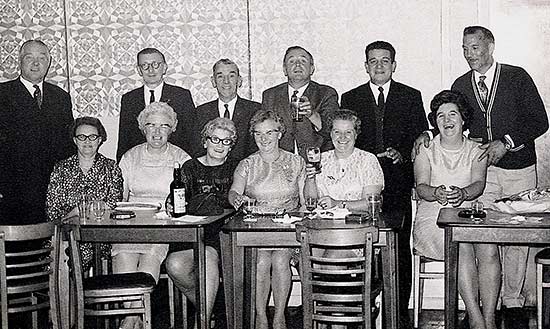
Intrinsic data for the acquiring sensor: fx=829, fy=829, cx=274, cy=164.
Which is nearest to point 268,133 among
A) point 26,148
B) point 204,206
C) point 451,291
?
point 204,206

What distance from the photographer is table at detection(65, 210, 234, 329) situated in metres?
4.76

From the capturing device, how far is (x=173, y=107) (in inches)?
253

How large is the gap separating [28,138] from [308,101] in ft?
7.05

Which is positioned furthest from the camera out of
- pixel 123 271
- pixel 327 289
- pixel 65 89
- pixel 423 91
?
pixel 65 89

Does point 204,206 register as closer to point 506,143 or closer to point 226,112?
point 226,112

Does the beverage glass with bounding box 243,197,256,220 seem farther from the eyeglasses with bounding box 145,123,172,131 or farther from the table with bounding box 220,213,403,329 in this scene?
the eyeglasses with bounding box 145,123,172,131

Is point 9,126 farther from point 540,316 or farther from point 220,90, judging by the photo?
point 540,316

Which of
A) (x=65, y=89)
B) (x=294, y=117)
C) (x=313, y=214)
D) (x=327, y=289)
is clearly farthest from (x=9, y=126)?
(x=327, y=289)

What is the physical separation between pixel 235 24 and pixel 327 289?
3.00 m

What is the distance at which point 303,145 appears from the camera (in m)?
6.18

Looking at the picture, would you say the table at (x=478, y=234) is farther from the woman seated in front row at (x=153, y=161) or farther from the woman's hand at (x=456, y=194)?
the woman seated in front row at (x=153, y=161)

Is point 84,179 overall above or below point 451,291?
above

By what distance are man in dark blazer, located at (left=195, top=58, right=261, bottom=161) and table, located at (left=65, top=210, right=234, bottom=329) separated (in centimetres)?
140

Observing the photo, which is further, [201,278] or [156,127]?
[156,127]
